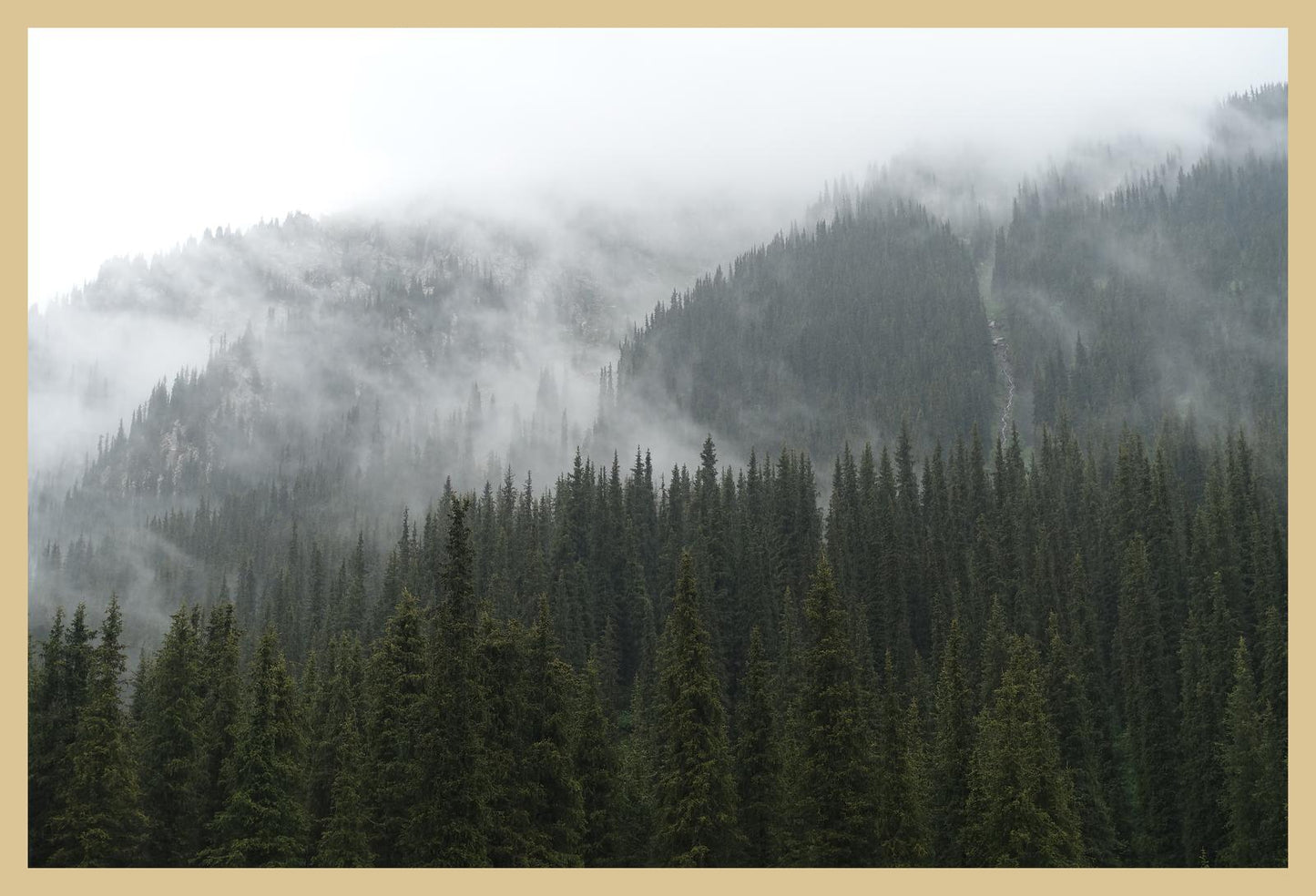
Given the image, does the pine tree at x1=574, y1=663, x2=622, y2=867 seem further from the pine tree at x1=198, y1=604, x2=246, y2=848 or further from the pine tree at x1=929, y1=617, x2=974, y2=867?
the pine tree at x1=929, y1=617, x2=974, y2=867

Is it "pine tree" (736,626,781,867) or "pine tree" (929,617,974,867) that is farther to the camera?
"pine tree" (929,617,974,867)

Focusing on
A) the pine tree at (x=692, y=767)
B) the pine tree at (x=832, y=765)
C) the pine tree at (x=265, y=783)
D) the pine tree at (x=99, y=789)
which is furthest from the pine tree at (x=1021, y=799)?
the pine tree at (x=99, y=789)

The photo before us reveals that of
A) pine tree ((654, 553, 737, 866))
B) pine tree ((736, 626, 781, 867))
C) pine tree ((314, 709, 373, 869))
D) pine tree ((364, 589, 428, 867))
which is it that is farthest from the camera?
pine tree ((736, 626, 781, 867))

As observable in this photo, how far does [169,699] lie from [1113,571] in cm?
10697

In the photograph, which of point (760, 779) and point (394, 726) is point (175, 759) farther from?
point (760, 779)

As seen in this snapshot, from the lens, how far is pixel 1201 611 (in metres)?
104

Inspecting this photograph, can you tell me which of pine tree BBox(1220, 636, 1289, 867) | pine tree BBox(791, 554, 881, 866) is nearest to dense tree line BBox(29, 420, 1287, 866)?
pine tree BBox(791, 554, 881, 866)

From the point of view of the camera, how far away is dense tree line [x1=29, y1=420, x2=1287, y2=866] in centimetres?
4934

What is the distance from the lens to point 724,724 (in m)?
54.1

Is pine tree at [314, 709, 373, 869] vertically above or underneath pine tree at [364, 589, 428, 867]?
underneath

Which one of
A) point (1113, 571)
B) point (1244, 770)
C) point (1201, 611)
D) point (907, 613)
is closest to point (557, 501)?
point (907, 613)

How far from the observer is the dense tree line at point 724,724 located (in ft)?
162

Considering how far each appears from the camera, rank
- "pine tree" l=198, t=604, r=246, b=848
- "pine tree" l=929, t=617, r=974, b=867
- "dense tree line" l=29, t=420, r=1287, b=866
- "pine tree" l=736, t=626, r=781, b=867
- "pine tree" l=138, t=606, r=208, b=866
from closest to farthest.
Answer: "dense tree line" l=29, t=420, r=1287, b=866 < "pine tree" l=138, t=606, r=208, b=866 < "pine tree" l=198, t=604, r=246, b=848 < "pine tree" l=736, t=626, r=781, b=867 < "pine tree" l=929, t=617, r=974, b=867

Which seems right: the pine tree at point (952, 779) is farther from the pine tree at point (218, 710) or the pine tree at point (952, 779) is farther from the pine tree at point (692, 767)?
the pine tree at point (218, 710)
